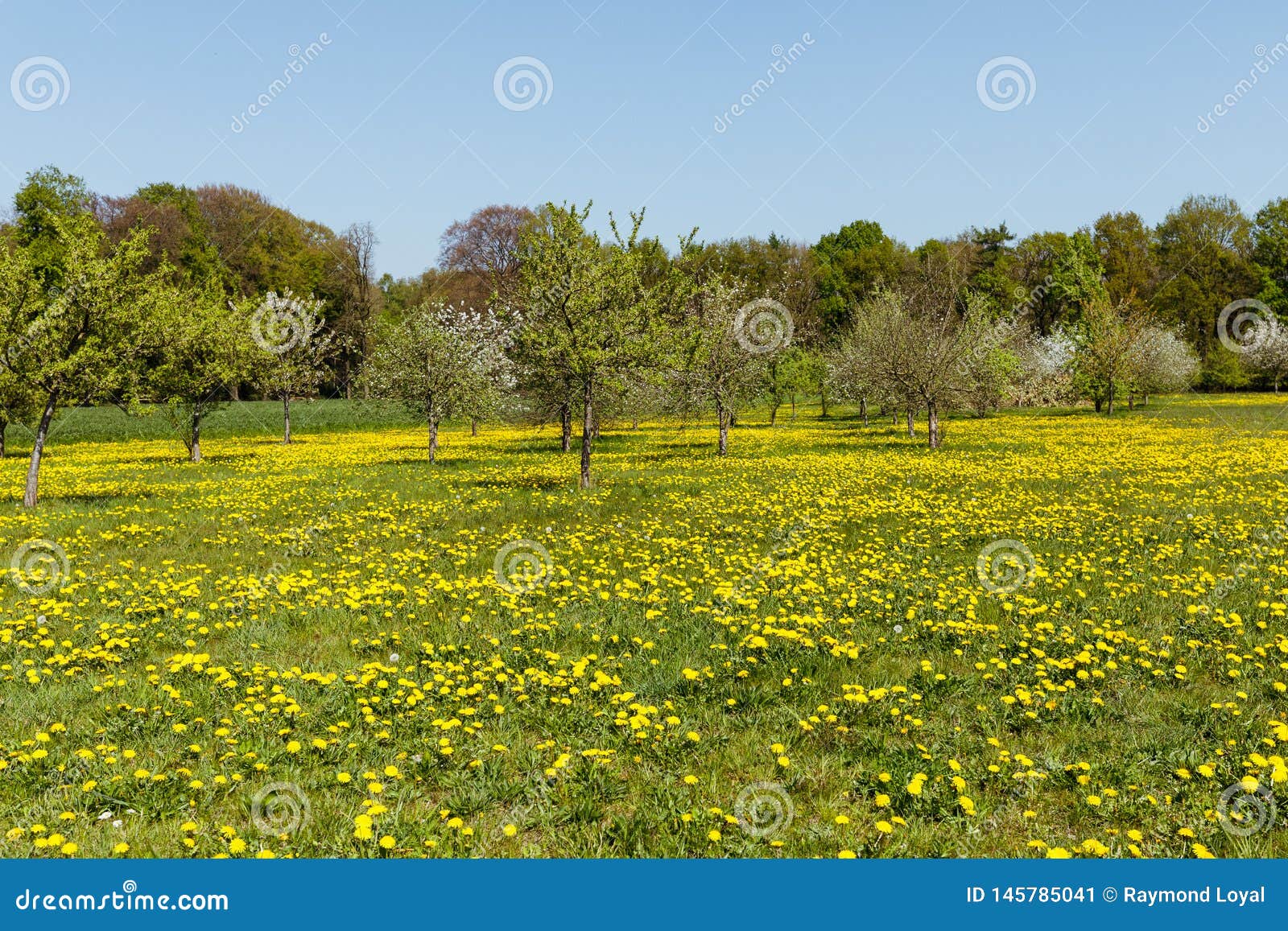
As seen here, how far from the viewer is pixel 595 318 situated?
2145 cm

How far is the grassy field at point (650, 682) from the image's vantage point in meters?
5.47

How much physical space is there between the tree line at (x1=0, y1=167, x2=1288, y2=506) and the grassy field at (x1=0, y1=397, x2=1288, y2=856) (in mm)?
5874

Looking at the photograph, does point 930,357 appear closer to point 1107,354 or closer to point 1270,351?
point 1107,354

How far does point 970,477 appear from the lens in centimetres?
2373

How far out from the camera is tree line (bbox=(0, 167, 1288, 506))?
20.5 m

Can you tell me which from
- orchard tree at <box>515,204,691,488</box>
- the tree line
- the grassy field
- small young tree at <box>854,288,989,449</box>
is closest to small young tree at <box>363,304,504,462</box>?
the tree line

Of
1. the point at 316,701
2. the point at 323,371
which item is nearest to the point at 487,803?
the point at 316,701

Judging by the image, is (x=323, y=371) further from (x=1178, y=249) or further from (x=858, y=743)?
(x=1178, y=249)

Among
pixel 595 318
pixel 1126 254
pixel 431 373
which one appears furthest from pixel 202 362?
pixel 1126 254

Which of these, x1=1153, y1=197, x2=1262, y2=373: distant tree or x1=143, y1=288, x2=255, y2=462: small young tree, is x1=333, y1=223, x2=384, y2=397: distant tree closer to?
x1=143, y1=288, x2=255, y2=462: small young tree

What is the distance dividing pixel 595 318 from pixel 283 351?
2903 cm

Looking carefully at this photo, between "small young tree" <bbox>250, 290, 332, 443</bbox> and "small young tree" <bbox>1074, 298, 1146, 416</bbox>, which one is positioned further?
"small young tree" <bbox>1074, 298, 1146, 416</bbox>

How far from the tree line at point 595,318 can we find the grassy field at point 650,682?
5.87 m

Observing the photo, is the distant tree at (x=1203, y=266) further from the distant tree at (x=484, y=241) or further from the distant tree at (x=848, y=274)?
the distant tree at (x=484, y=241)
